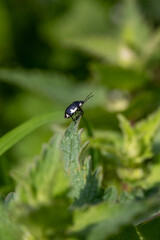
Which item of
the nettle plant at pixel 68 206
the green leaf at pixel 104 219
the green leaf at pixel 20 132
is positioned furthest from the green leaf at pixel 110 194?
the green leaf at pixel 20 132

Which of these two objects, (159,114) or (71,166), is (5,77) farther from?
(71,166)

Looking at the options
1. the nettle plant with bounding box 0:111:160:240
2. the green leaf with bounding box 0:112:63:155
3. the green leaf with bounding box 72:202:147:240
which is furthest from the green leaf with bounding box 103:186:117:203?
the green leaf with bounding box 0:112:63:155

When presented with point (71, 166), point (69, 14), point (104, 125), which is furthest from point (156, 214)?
point (69, 14)

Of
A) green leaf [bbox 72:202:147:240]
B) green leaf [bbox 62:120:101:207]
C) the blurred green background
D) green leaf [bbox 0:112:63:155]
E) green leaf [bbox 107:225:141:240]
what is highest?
the blurred green background

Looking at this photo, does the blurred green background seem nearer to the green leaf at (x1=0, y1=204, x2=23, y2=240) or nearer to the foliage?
the foliage

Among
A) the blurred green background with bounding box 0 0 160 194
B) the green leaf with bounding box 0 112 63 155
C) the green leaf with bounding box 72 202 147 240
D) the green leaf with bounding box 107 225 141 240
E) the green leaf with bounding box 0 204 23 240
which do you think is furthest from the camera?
the blurred green background with bounding box 0 0 160 194

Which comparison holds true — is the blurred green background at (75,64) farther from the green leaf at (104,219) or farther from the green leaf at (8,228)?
the green leaf at (104,219)
